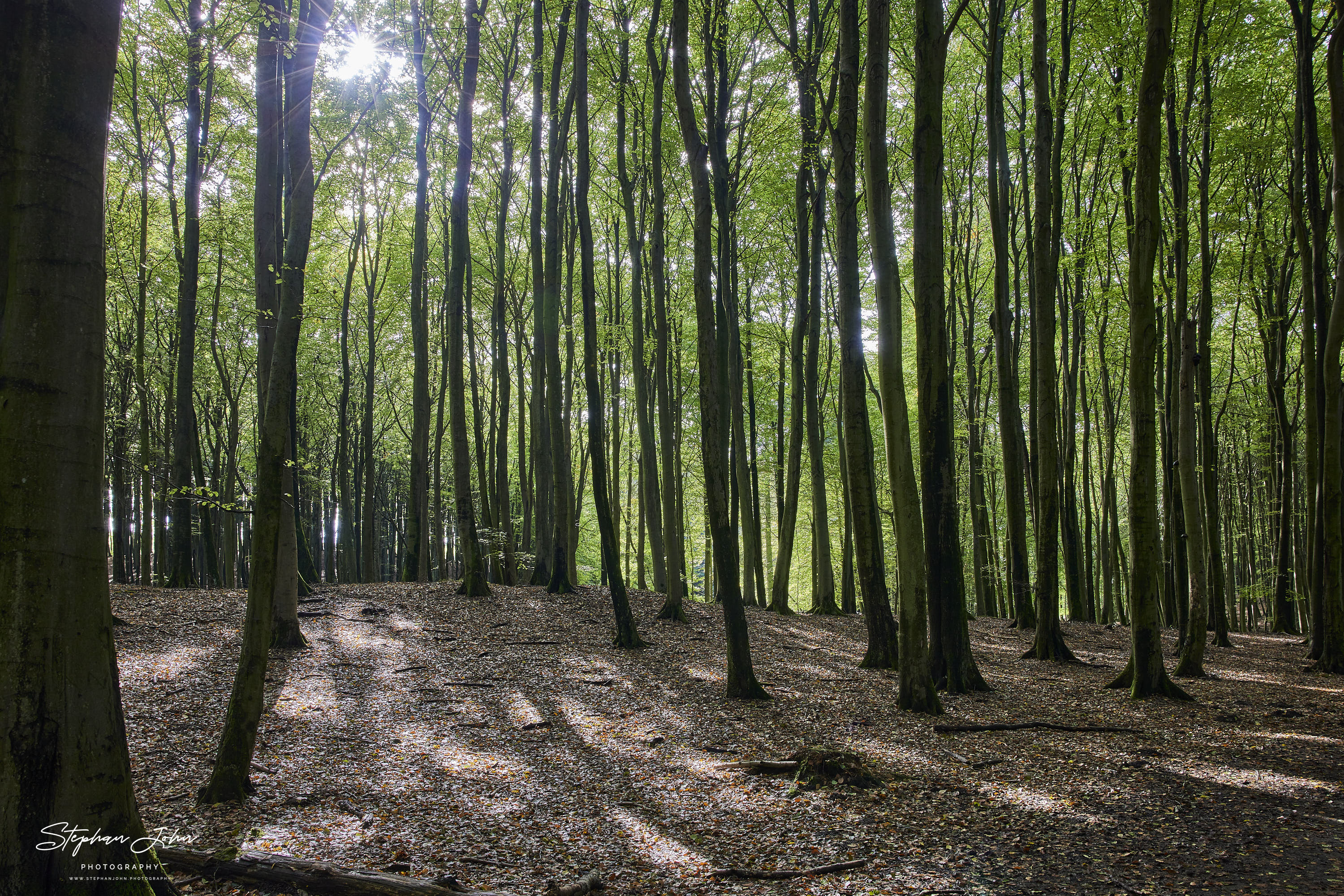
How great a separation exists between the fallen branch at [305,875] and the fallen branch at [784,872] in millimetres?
1277

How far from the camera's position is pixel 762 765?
562 centimetres

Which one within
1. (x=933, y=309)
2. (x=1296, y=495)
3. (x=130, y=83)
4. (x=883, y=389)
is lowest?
(x=1296, y=495)

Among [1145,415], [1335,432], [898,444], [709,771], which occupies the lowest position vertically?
[709,771]

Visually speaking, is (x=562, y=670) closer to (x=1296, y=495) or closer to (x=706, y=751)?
(x=706, y=751)

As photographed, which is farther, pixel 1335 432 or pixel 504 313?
pixel 504 313

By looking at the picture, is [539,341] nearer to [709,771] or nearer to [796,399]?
[796,399]

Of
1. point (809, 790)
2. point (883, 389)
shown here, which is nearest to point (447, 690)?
point (809, 790)

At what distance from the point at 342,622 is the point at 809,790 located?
8921 millimetres

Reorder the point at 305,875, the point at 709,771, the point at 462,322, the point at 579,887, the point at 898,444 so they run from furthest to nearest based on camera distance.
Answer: the point at 462,322, the point at 898,444, the point at 709,771, the point at 579,887, the point at 305,875

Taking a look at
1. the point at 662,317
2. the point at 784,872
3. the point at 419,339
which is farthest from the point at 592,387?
the point at 419,339

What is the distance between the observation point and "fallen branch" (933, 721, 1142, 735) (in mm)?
6516

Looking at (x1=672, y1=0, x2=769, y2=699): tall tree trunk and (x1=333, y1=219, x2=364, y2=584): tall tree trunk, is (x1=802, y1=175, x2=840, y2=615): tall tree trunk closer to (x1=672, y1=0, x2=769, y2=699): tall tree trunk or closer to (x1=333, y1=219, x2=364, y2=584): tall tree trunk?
(x1=672, y1=0, x2=769, y2=699): tall tree trunk

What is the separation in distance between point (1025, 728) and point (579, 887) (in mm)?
4948

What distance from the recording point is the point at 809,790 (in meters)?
5.17
